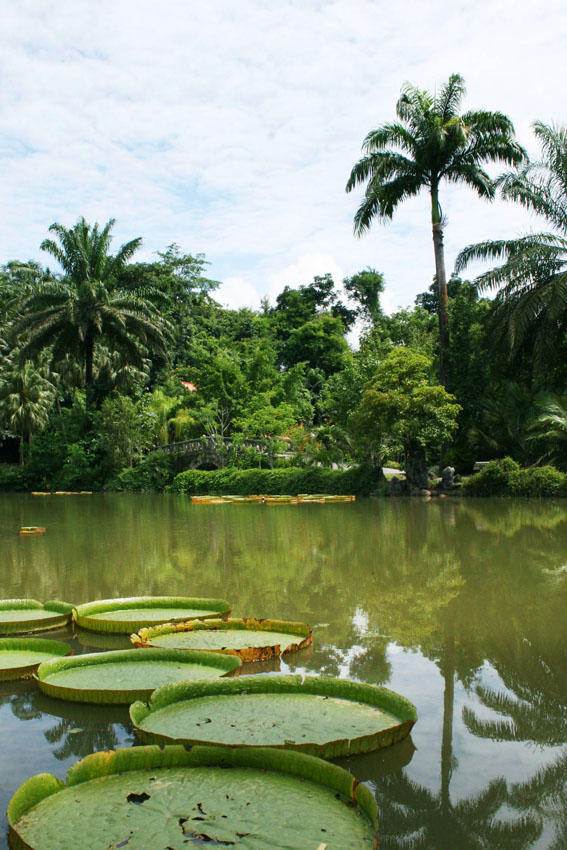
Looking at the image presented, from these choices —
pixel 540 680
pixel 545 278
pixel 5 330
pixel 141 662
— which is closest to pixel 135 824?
pixel 141 662

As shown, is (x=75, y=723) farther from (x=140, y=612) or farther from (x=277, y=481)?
(x=277, y=481)

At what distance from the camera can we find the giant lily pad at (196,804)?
2.22 m

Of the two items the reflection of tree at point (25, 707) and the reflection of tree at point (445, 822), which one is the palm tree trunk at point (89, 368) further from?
the reflection of tree at point (445, 822)

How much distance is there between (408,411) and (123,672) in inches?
664

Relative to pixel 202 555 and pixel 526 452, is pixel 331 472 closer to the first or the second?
pixel 526 452

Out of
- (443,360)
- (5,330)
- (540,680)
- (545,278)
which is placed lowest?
(540,680)

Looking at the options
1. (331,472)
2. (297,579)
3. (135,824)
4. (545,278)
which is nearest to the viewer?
(135,824)

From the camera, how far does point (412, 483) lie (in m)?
21.2

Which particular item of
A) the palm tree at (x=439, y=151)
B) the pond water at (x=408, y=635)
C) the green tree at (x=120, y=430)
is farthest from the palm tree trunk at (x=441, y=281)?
the green tree at (x=120, y=430)

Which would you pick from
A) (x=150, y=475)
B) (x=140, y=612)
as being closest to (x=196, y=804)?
(x=140, y=612)

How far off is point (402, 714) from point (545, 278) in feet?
59.2

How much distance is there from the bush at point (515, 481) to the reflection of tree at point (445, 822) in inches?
644

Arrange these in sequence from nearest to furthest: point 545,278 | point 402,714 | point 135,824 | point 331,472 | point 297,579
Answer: point 135,824, point 402,714, point 297,579, point 545,278, point 331,472

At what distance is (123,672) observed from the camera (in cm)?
412
